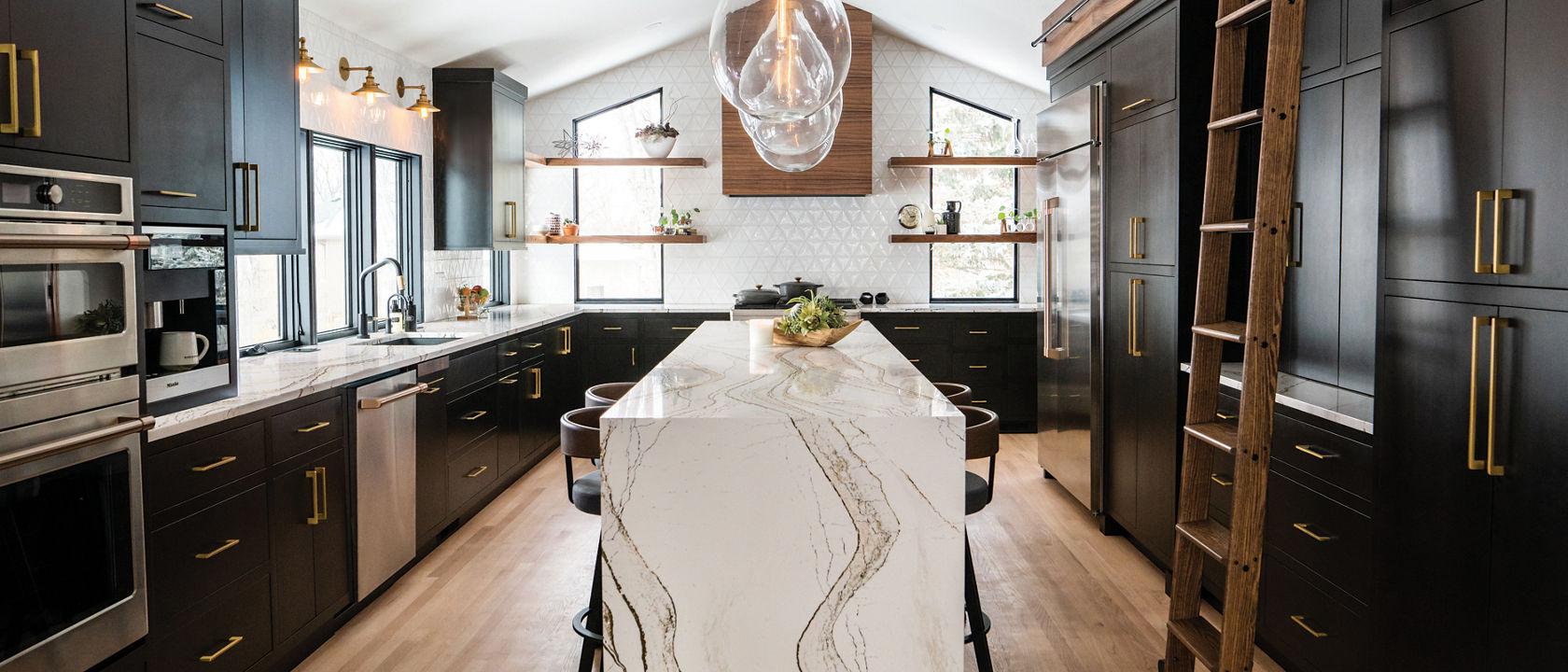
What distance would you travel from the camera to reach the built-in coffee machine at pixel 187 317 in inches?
99.3

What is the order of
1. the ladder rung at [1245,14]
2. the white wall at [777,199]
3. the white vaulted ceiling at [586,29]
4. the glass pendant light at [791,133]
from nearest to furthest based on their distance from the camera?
the ladder rung at [1245,14]
the glass pendant light at [791,133]
the white vaulted ceiling at [586,29]
the white wall at [777,199]

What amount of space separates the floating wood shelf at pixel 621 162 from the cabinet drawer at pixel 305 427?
386 cm

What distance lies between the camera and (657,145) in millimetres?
6734

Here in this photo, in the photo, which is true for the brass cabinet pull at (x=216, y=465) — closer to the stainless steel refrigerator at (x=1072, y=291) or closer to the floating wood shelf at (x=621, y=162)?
the stainless steel refrigerator at (x=1072, y=291)

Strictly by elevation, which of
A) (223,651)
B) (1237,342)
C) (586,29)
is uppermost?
(586,29)

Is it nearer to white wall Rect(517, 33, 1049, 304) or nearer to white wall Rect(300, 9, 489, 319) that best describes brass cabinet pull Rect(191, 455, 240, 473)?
white wall Rect(300, 9, 489, 319)

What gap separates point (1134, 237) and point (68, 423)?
11.7 ft

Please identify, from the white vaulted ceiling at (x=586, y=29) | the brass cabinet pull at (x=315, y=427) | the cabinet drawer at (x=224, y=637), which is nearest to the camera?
the cabinet drawer at (x=224, y=637)

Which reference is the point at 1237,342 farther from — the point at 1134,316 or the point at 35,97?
the point at 35,97

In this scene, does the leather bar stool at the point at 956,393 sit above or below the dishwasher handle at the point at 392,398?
above

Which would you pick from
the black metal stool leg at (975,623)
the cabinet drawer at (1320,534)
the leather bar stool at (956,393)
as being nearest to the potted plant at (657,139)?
the leather bar stool at (956,393)

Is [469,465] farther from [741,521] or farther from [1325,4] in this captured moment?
[1325,4]

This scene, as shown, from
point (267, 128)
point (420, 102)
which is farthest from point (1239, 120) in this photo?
point (420, 102)

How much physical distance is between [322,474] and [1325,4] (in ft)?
11.2
